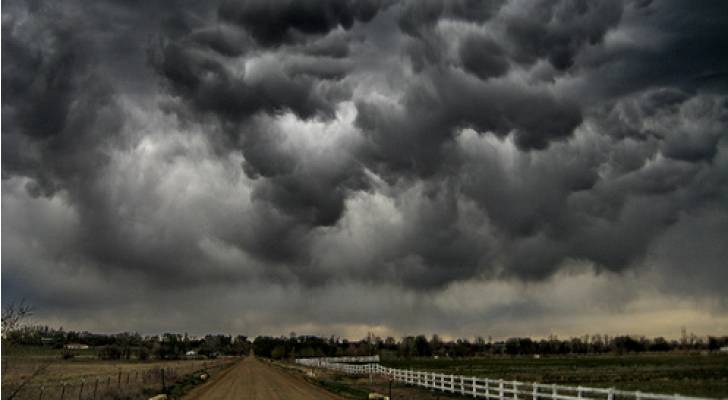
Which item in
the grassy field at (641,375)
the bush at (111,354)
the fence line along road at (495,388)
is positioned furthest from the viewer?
the bush at (111,354)

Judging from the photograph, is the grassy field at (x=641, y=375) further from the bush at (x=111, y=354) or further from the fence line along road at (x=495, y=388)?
the bush at (x=111, y=354)

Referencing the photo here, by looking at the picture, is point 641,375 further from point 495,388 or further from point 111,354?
point 111,354

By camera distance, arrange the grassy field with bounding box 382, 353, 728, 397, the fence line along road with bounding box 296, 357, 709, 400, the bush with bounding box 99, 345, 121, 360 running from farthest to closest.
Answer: the bush with bounding box 99, 345, 121, 360 → the grassy field with bounding box 382, 353, 728, 397 → the fence line along road with bounding box 296, 357, 709, 400

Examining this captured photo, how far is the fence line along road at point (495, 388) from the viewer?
26.4 meters

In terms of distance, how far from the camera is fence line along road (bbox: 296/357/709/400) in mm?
26422

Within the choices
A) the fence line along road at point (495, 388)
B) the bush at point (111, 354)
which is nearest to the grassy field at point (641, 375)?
the fence line along road at point (495, 388)

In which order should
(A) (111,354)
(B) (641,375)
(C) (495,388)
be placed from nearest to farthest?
(C) (495,388) → (B) (641,375) → (A) (111,354)

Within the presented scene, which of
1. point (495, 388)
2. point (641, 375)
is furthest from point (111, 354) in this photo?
point (495, 388)

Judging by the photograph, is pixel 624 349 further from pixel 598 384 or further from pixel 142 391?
pixel 142 391

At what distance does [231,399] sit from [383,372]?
1172 inches

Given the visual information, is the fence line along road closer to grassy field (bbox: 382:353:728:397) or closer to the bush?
grassy field (bbox: 382:353:728:397)

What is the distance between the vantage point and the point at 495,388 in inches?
1342

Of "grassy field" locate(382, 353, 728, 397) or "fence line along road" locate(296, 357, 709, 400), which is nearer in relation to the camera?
"fence line along road" locate(296, 357, 709, 400)

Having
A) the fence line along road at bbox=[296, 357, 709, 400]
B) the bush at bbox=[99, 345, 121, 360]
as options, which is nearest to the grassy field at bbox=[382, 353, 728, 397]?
the fence line along road at bbox=[296, 357, 709, 400]
